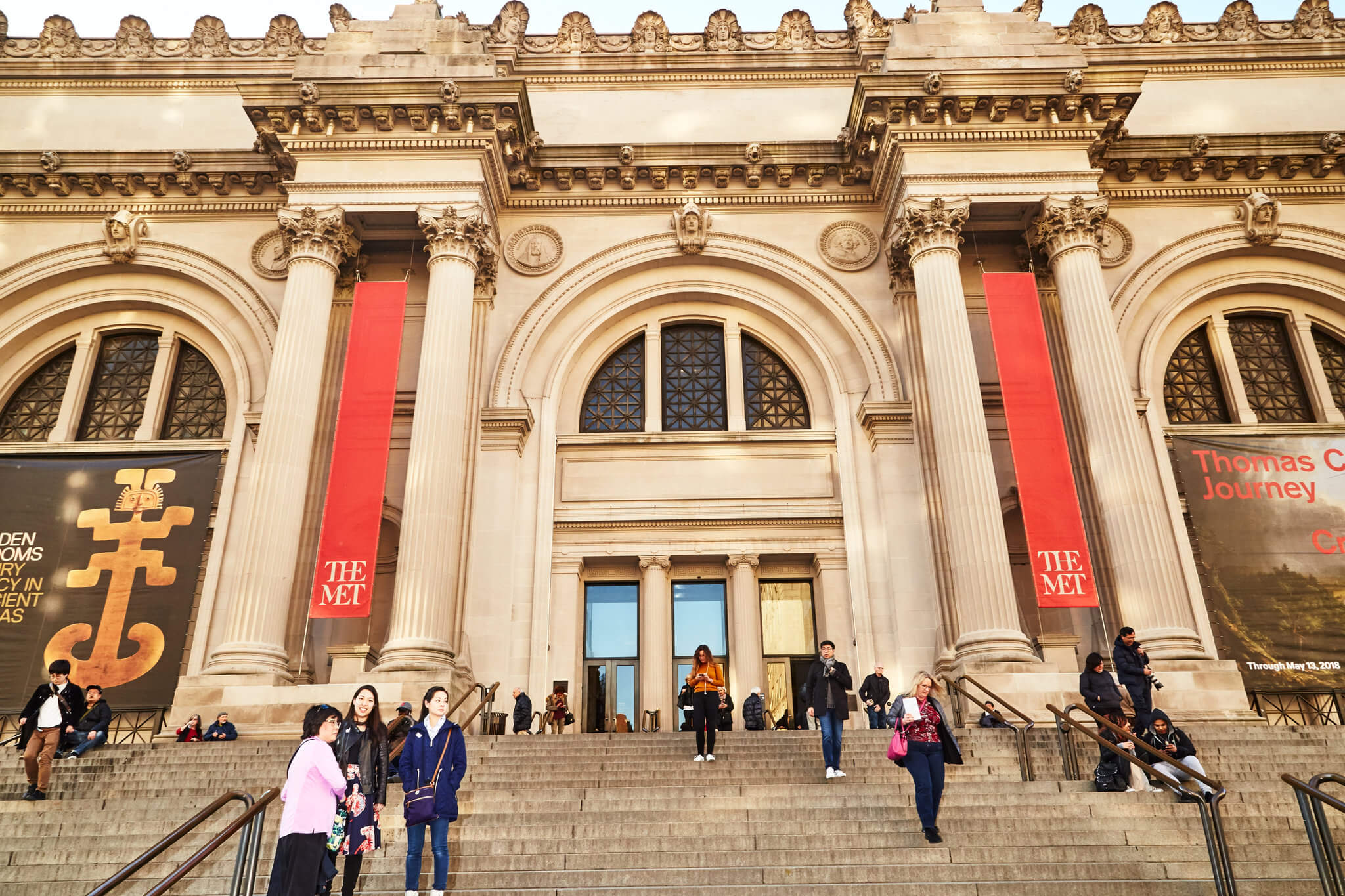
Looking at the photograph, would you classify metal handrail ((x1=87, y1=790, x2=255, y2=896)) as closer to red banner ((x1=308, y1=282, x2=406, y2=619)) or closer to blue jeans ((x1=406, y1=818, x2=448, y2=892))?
blue jeans ((x1=406, y1=818, x2=448, y2=892))

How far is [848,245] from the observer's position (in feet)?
69.6

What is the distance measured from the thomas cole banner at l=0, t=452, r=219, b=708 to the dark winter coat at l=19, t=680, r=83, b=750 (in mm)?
6425

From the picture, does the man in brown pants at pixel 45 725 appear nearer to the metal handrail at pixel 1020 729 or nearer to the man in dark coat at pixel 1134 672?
the metal handrail at pixel 1020 729

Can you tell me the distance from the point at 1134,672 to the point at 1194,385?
41.5ft

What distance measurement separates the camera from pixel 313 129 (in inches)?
752

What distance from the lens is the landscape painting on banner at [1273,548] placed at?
1778 cm

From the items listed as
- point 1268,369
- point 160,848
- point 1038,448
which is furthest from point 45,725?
point 1268,369

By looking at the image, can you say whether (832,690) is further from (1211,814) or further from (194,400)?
(194,400)

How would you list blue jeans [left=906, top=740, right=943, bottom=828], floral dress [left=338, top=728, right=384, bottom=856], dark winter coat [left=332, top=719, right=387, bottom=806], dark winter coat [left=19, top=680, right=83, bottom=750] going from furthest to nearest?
dark winter coat [left=19, top=680, right=83, bottom=750]
blue jeans [left=906, top=740, right=943, bottom=828]
dark winter coat [left=332, top=719, right=387, bottom=806]
floral dress [left=338, top=728, right=384, bottom=856]

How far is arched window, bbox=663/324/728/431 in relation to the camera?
67.6ft

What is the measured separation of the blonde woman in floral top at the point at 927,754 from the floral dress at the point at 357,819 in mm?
4628

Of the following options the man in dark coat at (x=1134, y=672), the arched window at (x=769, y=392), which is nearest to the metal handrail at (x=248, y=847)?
the man in dark coat at (x=1134, y=672)

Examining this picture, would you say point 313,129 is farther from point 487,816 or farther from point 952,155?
point 487,816

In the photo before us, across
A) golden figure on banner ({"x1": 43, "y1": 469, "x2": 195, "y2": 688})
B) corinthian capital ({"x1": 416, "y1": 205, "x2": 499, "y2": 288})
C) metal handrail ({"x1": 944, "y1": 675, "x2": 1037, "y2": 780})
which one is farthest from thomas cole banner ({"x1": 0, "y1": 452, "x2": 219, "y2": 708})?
metal handrail ({"x1": 944, "y1": 675, "x2": 1037, "y2": 780})
